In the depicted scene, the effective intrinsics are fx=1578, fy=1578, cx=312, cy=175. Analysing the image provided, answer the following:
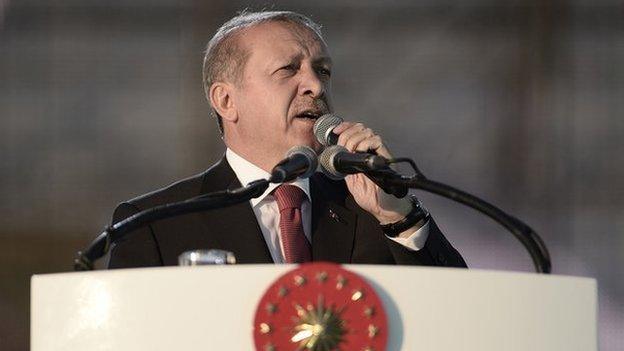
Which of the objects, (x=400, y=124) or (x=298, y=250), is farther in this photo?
(x=400, y=124)

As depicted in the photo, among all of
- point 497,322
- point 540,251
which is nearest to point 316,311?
point 497,322

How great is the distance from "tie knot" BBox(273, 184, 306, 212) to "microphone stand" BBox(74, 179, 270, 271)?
751 mm

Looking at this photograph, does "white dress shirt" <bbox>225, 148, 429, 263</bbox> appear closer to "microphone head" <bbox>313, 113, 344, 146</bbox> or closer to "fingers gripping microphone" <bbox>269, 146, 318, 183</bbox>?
"microphone head" <bbox>313, 113, 344, 146</bbox>

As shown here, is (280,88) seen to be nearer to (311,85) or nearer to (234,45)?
(311,85)

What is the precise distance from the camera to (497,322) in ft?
6.39

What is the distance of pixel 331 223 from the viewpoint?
3.15 metres

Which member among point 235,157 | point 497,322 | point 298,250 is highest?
point 235,157

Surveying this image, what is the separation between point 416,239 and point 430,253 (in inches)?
1.6

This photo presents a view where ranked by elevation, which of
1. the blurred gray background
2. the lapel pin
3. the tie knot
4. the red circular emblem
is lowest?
the red circular emblem

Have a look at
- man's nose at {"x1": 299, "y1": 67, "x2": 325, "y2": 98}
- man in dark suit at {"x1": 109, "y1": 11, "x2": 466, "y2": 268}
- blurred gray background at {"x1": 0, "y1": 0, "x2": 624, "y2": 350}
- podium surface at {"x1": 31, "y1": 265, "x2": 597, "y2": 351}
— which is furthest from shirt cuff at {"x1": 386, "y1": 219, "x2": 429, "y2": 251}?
blurred gray background at {"x1": 0, "y1": 0, "x2": 624, "y2": 350}

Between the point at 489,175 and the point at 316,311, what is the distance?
3248 mm

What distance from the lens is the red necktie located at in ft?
9.96

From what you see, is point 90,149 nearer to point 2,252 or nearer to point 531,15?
point 2,252

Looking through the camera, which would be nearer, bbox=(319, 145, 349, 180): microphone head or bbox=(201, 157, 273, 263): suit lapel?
bbox=(319, 145, 349, 180): microphone head
